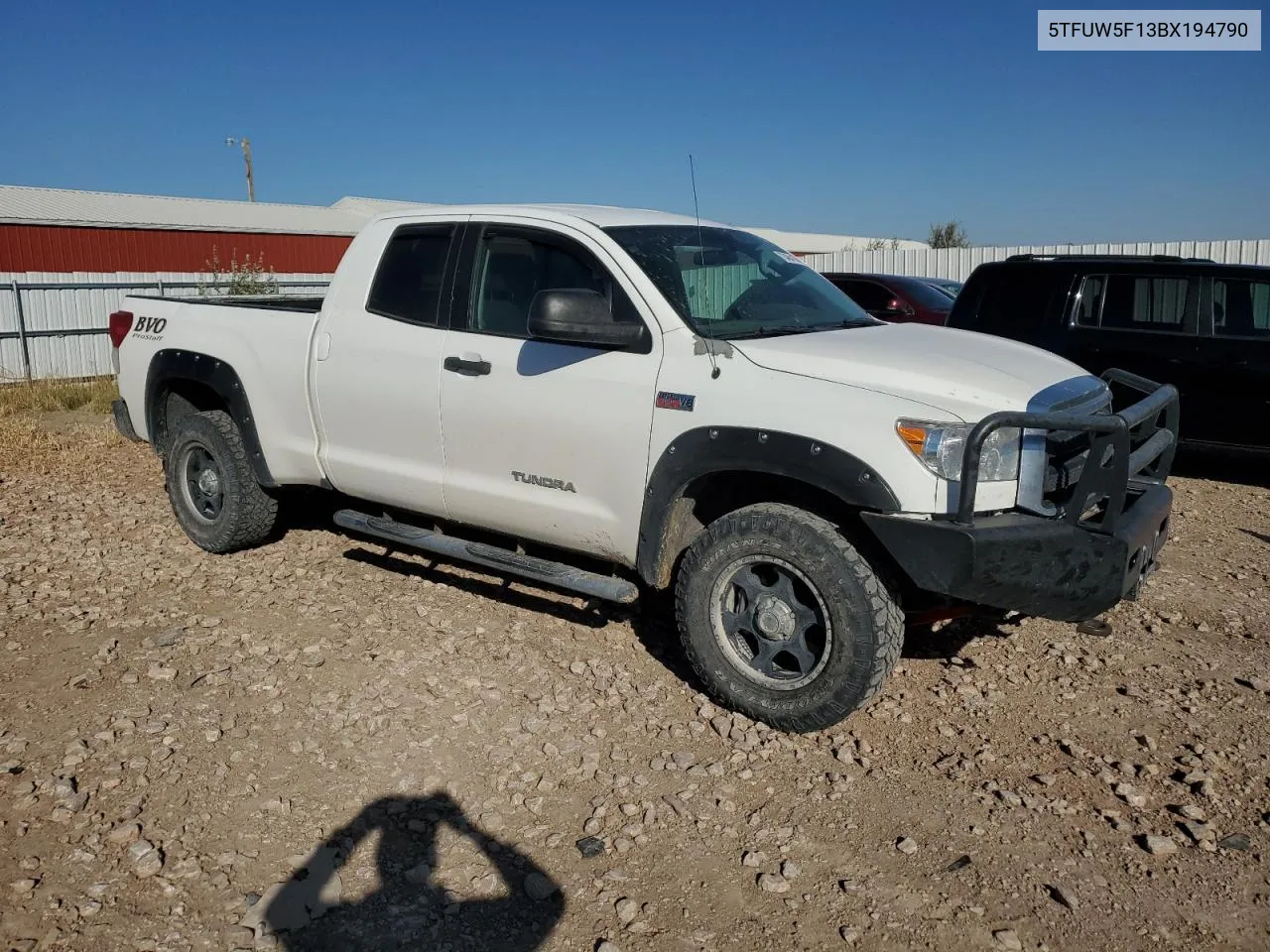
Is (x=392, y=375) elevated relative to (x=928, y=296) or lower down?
lower down

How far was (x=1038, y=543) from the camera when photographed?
3.65 metres

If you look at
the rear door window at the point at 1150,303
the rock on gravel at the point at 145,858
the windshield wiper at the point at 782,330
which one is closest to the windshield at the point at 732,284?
the windshield wiper at the point at 782,330

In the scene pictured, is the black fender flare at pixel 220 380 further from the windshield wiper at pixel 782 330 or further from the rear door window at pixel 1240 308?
the rear door window at pixel 1240 308

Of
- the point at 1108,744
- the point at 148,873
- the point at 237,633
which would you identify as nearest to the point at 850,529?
the point at 1108,744

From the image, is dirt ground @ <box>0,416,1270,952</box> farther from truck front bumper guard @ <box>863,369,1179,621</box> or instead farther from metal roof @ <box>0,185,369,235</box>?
metal roof @ <box>0,185,369,235</box>

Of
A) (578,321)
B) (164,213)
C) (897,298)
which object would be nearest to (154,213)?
(164,213)

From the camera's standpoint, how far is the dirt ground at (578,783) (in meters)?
3.10

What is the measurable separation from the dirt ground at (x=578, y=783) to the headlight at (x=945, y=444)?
44.5 inches

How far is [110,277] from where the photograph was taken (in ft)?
70.9

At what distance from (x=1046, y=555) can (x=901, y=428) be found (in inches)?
26.0

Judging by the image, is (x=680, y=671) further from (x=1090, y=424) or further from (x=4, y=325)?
(x=4, y=325)

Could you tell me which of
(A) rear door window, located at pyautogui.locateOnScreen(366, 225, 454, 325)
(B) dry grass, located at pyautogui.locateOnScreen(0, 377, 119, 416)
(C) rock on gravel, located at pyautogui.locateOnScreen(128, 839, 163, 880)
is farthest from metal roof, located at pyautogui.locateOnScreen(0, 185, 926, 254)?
(C) rock on gravel, located at pyautogui.locateOnScreen(128, 839, 163, 880)

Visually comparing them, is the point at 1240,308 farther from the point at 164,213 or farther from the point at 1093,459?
the point at 164,213

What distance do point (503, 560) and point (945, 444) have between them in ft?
7.05
